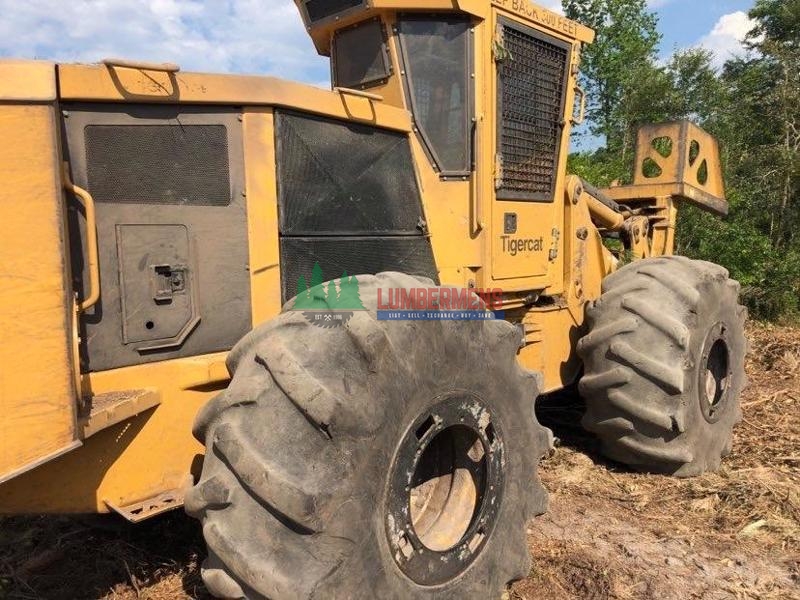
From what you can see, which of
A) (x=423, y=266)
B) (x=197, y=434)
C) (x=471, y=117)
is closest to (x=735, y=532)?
(x=423, y=266)

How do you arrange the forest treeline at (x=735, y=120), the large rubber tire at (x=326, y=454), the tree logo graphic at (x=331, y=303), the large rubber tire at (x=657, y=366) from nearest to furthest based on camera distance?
the large rubber tire at (x=326, y=454), the tree logo graphic at (x=331, y=303), the large rubber tire at (x=657, y=366), the forest treeline at (x=735, y=120)

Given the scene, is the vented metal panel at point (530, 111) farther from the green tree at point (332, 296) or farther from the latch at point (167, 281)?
A: the latch at point (167, 281)

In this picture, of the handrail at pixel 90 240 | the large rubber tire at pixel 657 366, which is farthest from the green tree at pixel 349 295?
the large rubber tire at pixel 657 366

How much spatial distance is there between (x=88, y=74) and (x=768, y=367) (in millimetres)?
6964

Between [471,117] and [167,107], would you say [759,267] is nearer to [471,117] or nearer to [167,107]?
[471,117]

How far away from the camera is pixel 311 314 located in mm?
2184

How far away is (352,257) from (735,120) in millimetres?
16834

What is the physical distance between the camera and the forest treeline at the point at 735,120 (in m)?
11.8

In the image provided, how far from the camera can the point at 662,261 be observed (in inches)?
177

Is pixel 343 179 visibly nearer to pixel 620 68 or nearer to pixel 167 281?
pixel 167 281

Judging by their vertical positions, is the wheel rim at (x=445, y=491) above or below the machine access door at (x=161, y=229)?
below

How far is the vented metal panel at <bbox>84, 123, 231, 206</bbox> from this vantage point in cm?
234

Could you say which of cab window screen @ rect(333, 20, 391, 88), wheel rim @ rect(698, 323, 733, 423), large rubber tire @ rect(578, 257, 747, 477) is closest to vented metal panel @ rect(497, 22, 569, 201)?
cab window screen @ rect(333, 20, 391, 88)

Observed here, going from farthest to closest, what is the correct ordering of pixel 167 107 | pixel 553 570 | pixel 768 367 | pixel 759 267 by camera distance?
pixel 759 267 < pixel 768 367 < pixel 553 570 < pixel 167 107
